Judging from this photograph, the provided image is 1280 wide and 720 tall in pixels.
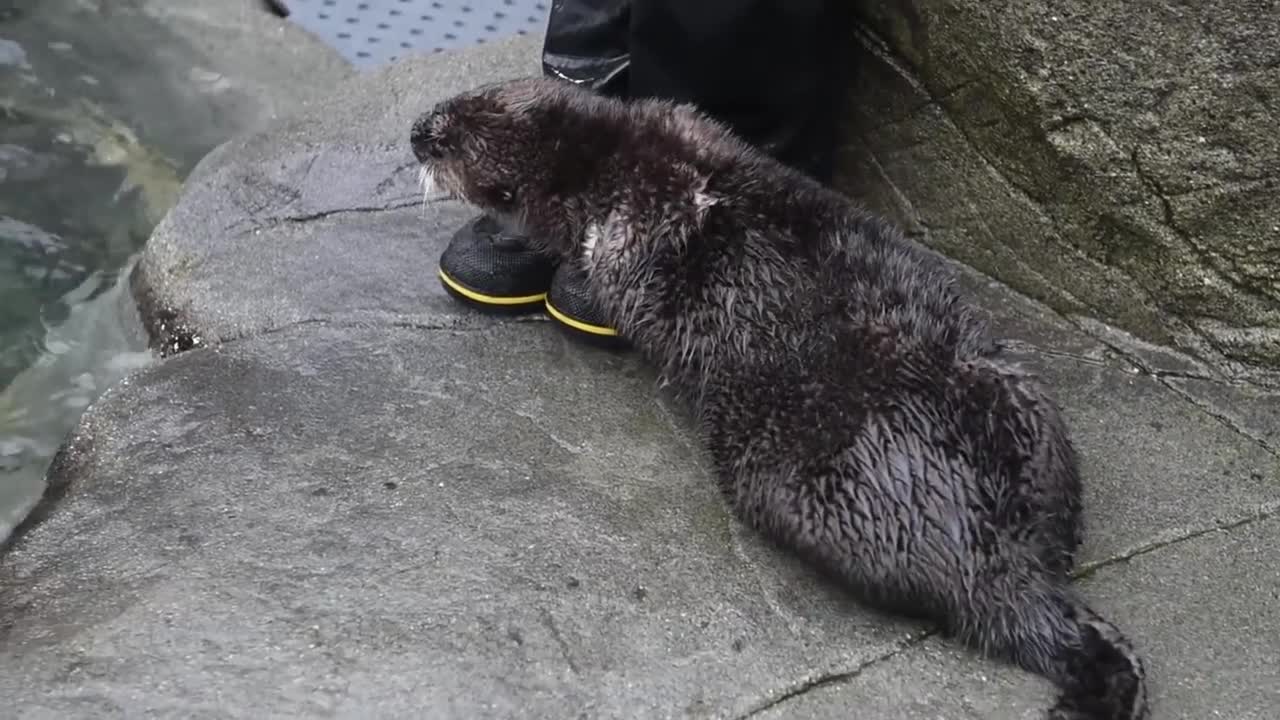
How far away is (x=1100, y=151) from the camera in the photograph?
6.84ft

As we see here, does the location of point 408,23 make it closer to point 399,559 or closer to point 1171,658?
point 399,559

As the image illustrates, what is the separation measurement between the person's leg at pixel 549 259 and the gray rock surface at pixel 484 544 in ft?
0.23

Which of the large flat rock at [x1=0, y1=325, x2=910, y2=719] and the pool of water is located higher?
the large flat rock at [x1=0, y1=325, x2=910, y2=719]

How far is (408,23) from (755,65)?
2.02 meters

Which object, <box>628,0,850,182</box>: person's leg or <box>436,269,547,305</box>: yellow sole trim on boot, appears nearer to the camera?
<box>628,0,850,182</box>: person's leg

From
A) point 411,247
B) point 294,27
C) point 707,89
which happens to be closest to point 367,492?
point 411,247

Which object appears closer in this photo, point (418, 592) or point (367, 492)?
point (418, 592)

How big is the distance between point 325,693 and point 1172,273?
173 centimetres

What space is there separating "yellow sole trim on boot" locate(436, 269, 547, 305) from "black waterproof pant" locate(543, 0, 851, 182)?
47 cm

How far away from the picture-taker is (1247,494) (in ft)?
6.27

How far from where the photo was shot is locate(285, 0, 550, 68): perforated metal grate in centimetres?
363

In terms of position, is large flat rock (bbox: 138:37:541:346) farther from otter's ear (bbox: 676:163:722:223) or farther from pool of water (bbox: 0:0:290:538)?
otter's ear (bbox: 676:163:722:223)

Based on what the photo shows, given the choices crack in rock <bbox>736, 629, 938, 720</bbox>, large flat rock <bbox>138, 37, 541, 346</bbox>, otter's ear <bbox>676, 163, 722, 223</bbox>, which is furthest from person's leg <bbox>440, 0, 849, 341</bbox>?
crack in rock <bbox>736, 629, 938, 720</bbox>

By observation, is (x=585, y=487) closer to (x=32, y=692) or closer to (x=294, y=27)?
(x=32, y=692)
